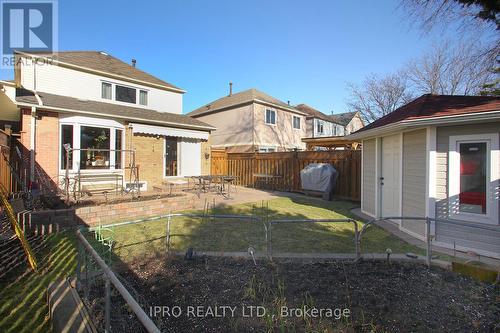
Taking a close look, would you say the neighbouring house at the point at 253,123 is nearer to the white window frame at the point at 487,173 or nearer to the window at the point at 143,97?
the window at the point at 143,97

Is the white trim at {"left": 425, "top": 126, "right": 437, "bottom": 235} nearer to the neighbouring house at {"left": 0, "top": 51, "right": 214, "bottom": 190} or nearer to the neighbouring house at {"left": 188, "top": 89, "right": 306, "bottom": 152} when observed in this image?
the neighbouring house at {"left": 0, "top": 51, "right": 214, "bottom": 190}

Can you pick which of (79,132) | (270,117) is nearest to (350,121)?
(270,117)

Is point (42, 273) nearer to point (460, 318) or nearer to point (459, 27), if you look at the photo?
point (460, 318)

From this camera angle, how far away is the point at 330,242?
651 cm

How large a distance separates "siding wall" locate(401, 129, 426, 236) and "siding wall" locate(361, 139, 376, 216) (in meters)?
1.83

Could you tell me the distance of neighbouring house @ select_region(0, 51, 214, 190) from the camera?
11.2 metres

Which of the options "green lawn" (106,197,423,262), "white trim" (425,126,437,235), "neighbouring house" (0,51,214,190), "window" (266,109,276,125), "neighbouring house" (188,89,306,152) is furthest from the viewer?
"window" (266,109,276,125)

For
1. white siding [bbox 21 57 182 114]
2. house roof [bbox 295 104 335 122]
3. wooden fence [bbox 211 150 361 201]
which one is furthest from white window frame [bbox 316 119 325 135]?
white siding [bbox 21 57 182 114]

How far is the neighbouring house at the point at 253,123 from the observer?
26.6 metres

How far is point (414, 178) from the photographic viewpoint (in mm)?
7555

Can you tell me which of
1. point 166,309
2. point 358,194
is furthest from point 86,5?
point 358,194

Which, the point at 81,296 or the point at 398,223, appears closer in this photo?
the point at 81,296

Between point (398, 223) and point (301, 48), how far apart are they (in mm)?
10992

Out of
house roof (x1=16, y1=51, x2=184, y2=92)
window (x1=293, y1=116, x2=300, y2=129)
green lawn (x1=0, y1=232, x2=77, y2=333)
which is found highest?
house roof (x1=16, y1=51, x2=184, y2=92)
